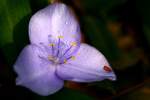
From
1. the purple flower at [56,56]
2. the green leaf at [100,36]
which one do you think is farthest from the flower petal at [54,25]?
the green leaf at [100,36]

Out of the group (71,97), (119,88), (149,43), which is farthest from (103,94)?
(149,43)

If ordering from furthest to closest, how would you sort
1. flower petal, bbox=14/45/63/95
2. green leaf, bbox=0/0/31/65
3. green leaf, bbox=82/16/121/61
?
green leaf, bbox=82/16/121/61, green leaf, bbox=0/0/31/65, flower petal, bbox=14/45/63/95

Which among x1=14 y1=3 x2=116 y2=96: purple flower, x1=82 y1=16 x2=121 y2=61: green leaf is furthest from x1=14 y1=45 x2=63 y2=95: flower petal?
x1=82 y1=16 x2=121 y2=61: green leaf

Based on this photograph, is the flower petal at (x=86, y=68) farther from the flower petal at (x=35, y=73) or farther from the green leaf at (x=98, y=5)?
the green leaf at (x=98, y=5)

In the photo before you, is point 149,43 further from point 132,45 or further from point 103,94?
point 103,94

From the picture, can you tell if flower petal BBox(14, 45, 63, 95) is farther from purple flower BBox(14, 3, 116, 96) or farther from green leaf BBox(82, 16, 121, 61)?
green leaf BBox(82, 16, 121, 61)

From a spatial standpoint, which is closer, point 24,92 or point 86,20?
point 24,92
